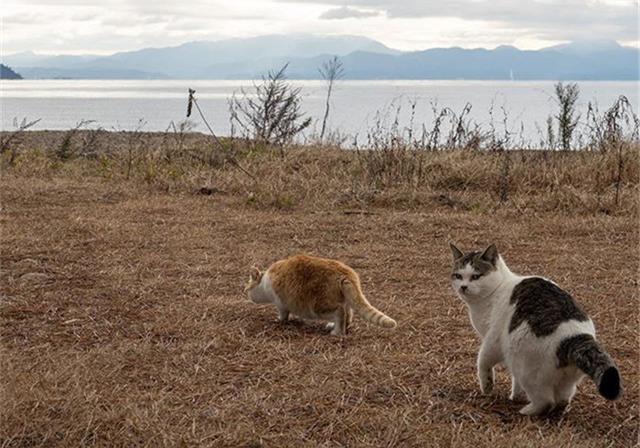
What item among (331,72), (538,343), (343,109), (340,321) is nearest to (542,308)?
(538,343)

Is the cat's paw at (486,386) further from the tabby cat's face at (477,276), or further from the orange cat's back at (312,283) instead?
the orange cat's back at (312,283)

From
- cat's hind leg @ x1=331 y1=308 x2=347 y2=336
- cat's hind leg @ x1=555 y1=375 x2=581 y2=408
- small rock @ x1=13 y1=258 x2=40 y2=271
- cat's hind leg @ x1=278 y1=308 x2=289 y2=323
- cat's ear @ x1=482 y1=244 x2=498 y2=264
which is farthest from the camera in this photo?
small rock @ x1=13 y1=258 x2=40 y2=271

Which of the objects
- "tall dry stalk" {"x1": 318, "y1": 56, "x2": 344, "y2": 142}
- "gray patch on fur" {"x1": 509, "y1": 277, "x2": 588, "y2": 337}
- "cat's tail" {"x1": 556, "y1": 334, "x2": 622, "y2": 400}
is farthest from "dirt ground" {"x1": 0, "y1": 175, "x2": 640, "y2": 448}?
"tall dry stalk" {"x1": 318, "y1": 56, "x2": 344, "y2": 142}

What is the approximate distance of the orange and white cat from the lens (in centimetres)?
452

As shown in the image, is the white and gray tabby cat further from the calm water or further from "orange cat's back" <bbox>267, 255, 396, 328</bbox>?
the calm water

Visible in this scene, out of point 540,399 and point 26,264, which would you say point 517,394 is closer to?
point 540,399

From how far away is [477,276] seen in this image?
156 inches

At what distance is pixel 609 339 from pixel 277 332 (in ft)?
5.90

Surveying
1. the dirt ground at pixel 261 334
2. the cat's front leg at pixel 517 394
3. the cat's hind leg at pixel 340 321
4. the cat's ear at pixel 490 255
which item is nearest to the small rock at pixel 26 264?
the dirt ground at pixel 261 334

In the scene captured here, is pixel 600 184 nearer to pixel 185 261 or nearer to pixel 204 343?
pixel 185 261

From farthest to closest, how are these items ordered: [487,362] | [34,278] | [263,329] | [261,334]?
[34,278] < [263,329] < [261,334] < [487,362]

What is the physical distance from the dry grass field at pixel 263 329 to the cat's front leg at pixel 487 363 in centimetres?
6

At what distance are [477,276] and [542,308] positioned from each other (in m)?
0.58

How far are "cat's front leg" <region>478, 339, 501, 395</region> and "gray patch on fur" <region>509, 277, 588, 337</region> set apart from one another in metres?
0.16
